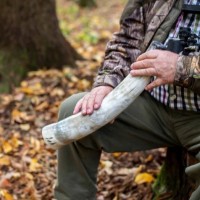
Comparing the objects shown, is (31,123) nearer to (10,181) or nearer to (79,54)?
(10,181)

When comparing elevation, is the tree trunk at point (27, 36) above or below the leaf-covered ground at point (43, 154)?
above

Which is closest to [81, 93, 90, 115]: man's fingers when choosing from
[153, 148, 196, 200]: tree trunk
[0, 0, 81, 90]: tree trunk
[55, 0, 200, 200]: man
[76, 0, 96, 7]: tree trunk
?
[55, 0, 200, 200]: man

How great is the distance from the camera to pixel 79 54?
5875 millimetres

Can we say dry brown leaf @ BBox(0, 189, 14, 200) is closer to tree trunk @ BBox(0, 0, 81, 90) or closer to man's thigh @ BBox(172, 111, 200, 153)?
man's thigh @ BBox(172, 111, 200, 153)

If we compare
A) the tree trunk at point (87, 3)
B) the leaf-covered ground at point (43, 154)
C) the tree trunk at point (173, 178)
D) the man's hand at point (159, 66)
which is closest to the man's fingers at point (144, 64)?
the man's hand at point (159, 66)

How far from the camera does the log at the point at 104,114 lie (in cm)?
A: 266

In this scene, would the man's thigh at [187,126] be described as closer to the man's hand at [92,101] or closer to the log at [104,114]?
the log at [104,114]

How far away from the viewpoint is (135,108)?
293 cm

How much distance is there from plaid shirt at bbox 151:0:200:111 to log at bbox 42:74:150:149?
0.21 m

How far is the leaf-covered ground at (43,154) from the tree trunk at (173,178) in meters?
0.16

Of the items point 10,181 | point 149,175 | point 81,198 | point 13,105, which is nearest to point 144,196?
point 149,175

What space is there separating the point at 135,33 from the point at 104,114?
0.62m

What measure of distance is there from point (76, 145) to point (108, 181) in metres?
1.03

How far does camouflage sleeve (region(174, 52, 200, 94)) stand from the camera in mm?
2568
